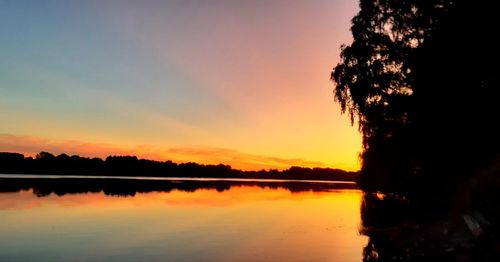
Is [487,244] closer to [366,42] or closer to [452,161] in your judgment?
[452,161]

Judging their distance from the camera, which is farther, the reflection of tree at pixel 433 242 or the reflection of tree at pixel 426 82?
the reflection of tree at pixel 426 82

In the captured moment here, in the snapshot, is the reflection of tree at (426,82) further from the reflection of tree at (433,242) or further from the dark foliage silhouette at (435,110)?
the reflection of tree at (433,242)

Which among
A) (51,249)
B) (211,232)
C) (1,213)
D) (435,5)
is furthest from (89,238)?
(435,5)

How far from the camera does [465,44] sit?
2820 cm

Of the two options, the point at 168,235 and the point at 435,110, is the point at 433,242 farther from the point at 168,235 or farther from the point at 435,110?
the point at 168,235

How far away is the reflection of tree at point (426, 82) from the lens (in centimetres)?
2781

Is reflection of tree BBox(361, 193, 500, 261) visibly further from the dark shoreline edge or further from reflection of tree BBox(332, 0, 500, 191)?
the dark shoreline edge

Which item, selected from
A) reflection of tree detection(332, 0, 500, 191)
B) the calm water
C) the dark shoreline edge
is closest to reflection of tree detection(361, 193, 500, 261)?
the calm water

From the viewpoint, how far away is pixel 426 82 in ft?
97.6

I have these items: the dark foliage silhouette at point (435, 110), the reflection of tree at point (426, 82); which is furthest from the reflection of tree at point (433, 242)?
the reflection of tree at point (426, 82)

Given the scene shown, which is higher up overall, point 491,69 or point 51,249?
point 491,69

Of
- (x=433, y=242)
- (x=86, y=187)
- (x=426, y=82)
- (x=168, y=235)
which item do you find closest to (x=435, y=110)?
(x=426, y=82)

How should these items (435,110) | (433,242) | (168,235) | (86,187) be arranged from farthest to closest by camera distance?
1. (86,187)
2. (168,235)
3. (435,110)
4. (433,242)

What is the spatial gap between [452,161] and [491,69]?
19.4 feet
